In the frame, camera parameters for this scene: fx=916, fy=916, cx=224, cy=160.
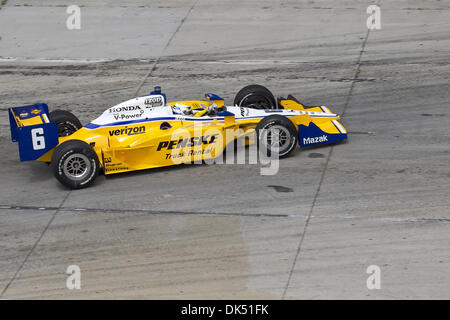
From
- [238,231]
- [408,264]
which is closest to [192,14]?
[238,231]

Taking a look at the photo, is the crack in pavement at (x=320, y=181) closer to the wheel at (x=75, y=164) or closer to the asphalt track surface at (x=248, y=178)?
the asphalt track surface at (x=248, y=178)

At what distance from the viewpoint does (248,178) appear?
15023 mm

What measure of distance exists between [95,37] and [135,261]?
1105 cm

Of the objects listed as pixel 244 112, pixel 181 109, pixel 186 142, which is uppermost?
pixel 181 109

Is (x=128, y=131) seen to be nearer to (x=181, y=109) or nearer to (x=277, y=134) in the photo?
(x=181, y=109)

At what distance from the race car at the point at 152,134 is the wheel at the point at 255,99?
0.80m

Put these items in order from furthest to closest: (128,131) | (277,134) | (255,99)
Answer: (255,99), (277,134), (128,131)

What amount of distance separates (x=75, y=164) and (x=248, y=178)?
2.81 metres

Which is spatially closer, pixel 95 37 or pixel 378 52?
pixel 378 52

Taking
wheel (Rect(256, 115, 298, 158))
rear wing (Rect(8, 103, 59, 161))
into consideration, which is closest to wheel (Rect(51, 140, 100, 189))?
rear wing (Rect(8, 103, 59, 161))

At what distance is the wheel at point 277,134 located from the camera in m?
15.4

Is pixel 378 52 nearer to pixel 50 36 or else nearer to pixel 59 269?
pixel 50 36

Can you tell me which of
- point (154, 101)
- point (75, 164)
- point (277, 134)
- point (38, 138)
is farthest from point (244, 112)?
point (38, 138)

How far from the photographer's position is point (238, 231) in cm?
1334
